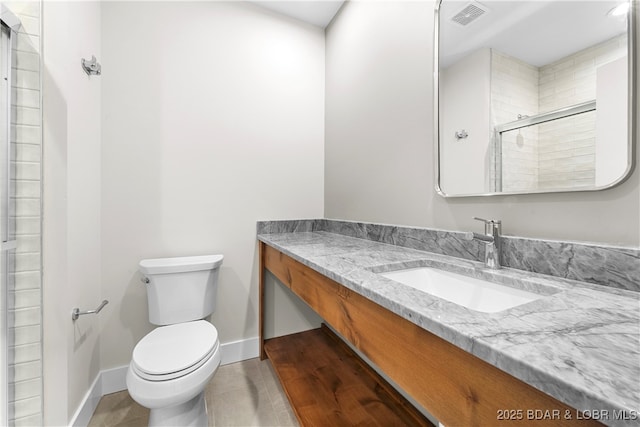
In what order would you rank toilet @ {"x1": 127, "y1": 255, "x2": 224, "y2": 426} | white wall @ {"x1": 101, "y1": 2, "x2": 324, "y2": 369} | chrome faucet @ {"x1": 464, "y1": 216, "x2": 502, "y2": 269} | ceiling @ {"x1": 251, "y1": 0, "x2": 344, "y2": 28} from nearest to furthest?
chrome faucet @ {"x1": 464, "y1": 216, "x2": 502, "y2": 269}
toilet @ {"x1": 127, "y1": 255, "x2": 224, "y2": 426}
white wall @ {"x1": 101, "y1": 2, "x2": 324, "y2": 369}
ceiling @ {"x1": 251, "y1": 0, "x2": 344, "y2": 28}

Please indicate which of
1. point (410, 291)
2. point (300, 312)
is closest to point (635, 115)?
point (410, 291)

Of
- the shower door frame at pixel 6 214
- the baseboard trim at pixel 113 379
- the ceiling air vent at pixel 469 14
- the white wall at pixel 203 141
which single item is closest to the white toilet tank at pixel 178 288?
the white wall at pixel 203 141

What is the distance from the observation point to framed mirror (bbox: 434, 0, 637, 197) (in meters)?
0.75

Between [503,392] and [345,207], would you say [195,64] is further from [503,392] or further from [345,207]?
[503,392]

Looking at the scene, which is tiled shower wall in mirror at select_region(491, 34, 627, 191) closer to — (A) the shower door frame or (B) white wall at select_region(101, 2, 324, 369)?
(B) white wall at select_region(101, 2, 324, 369)

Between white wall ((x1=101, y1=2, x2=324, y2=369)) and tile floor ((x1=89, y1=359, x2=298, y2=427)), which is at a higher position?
white wall ((x1=101, y1=2, x2=324, y2=369))

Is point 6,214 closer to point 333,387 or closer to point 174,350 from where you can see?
point 174,350

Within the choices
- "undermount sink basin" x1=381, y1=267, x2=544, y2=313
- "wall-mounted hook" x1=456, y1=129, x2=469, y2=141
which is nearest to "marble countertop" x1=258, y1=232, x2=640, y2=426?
"undermount sink basin" x1=381, y1=267, x2=544, y2=313

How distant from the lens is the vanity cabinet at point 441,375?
389mm

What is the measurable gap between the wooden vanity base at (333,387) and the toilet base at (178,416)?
1.43ft

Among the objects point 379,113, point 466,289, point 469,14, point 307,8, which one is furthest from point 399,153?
point 307,8

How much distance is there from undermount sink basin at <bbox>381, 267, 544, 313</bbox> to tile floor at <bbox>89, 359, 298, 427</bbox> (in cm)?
100

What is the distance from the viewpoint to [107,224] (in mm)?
1619

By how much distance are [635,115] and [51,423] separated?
226 centimetres
